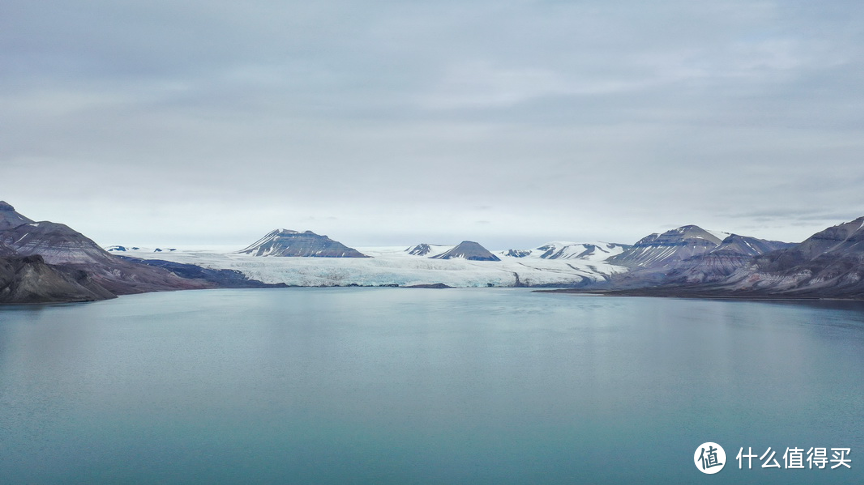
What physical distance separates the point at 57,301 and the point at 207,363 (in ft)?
87.8

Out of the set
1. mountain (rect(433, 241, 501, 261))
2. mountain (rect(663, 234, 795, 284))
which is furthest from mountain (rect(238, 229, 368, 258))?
mountain (rect(663, 234, 795, 284))

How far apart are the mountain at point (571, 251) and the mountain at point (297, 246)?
1808 inches

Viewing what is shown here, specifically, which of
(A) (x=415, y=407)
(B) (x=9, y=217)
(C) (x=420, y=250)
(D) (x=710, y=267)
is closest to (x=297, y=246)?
(C) (x=420, y=250)

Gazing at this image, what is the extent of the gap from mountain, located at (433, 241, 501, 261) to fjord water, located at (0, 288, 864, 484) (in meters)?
117

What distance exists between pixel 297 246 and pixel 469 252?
3918 cm

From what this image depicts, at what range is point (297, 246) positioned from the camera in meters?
127

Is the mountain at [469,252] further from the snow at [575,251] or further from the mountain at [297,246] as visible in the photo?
the mountain at [297,246]

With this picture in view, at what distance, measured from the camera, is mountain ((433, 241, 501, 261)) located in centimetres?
13738

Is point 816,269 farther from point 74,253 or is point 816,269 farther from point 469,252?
point 469,252

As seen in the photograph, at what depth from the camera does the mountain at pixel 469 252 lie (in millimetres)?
137375

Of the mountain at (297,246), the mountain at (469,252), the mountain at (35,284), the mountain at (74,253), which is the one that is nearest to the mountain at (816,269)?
the mountain at (35,284)

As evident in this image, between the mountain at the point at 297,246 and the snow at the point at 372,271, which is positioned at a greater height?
the mountain at the point at 297,246

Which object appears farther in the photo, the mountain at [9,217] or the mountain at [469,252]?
the mountain at [469,252]

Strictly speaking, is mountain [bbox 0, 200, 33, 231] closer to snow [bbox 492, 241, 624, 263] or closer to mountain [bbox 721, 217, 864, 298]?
mountain [bbox 721, 217, 864, 298]
